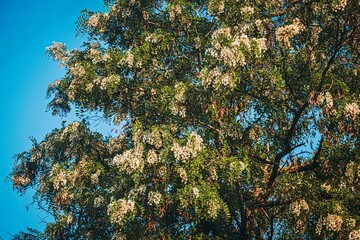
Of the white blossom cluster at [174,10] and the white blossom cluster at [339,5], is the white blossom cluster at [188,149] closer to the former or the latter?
the white blossom cluster at [174,10]

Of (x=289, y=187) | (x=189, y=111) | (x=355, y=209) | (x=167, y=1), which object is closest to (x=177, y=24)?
(x=167, y=1)

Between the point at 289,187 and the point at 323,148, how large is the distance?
1642 millimetres

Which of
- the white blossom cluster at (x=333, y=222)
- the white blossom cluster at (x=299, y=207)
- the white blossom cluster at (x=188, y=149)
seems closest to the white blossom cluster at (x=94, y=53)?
the white blossom cluster at (x=188, y=149)

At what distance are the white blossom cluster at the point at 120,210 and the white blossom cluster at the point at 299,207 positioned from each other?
427 cm

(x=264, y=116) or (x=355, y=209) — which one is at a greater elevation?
(x=264, y=116)

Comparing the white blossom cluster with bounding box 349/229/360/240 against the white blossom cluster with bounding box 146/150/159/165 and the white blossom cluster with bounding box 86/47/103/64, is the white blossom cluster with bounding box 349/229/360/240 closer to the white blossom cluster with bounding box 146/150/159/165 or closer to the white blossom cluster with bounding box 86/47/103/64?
the white blossom cluster with bounding box 146/150/159/165

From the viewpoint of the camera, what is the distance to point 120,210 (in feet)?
36.8

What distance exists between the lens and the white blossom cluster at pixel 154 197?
37.6 ft

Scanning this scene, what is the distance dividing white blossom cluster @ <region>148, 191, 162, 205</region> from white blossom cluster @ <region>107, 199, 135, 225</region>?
511 millimetres

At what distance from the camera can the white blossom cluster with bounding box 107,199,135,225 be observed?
1115cm

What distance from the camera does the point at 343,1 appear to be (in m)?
10.9

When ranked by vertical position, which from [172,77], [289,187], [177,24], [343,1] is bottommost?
[289,187]

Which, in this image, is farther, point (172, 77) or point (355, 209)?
point (172, 77)

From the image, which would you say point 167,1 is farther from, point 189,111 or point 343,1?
point 343,1
